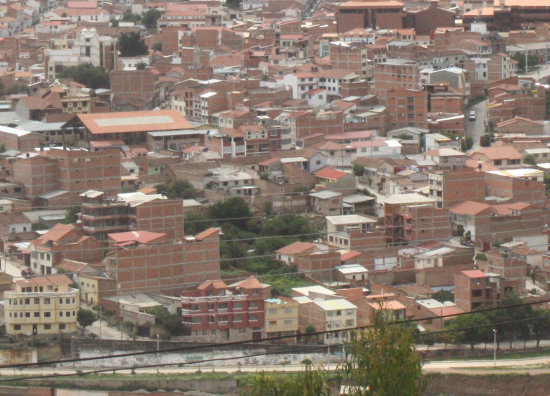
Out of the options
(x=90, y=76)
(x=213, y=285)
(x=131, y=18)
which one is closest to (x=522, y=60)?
(x=90, y=76)

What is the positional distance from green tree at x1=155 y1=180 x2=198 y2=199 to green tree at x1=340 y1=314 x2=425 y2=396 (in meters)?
6.67

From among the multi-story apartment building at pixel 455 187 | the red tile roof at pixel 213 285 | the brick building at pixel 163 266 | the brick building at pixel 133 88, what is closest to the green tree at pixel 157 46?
the brick building at pixel 133 88

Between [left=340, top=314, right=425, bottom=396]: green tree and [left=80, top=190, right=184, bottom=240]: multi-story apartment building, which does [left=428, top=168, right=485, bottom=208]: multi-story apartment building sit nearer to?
[left=80, top=190, right=184, bottom=240]: multi-story apartment building

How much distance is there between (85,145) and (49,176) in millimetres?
1799

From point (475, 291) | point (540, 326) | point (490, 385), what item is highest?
point (475, 291)

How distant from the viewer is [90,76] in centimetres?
1833

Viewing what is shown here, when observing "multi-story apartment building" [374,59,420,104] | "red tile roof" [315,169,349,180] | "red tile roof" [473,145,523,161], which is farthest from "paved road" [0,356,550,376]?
"multi-story apartment building" [374,59,420,104]

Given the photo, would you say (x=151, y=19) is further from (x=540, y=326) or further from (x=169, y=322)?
(x=540, y=326)

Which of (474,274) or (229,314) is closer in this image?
(229,314)

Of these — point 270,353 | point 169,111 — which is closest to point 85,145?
point 169,111

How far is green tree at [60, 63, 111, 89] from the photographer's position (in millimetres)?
18234

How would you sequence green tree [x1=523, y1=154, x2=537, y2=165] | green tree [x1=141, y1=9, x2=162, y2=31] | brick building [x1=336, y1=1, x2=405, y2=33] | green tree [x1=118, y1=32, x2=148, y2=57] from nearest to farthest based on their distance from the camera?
green tree [x1=523, y1=154, x2=537, y2=165], green tree [x1=118, y1=32, x2=148, y2=57], brick building [x1=336, y1=1, x2=405, y2=33], green tree [x1=141, y1=9, x2=162, y2=31]

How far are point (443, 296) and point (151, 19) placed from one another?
1223 cm

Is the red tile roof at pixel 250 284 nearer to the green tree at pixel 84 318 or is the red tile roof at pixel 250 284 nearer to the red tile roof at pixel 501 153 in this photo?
the green tree at pixel 84 318
